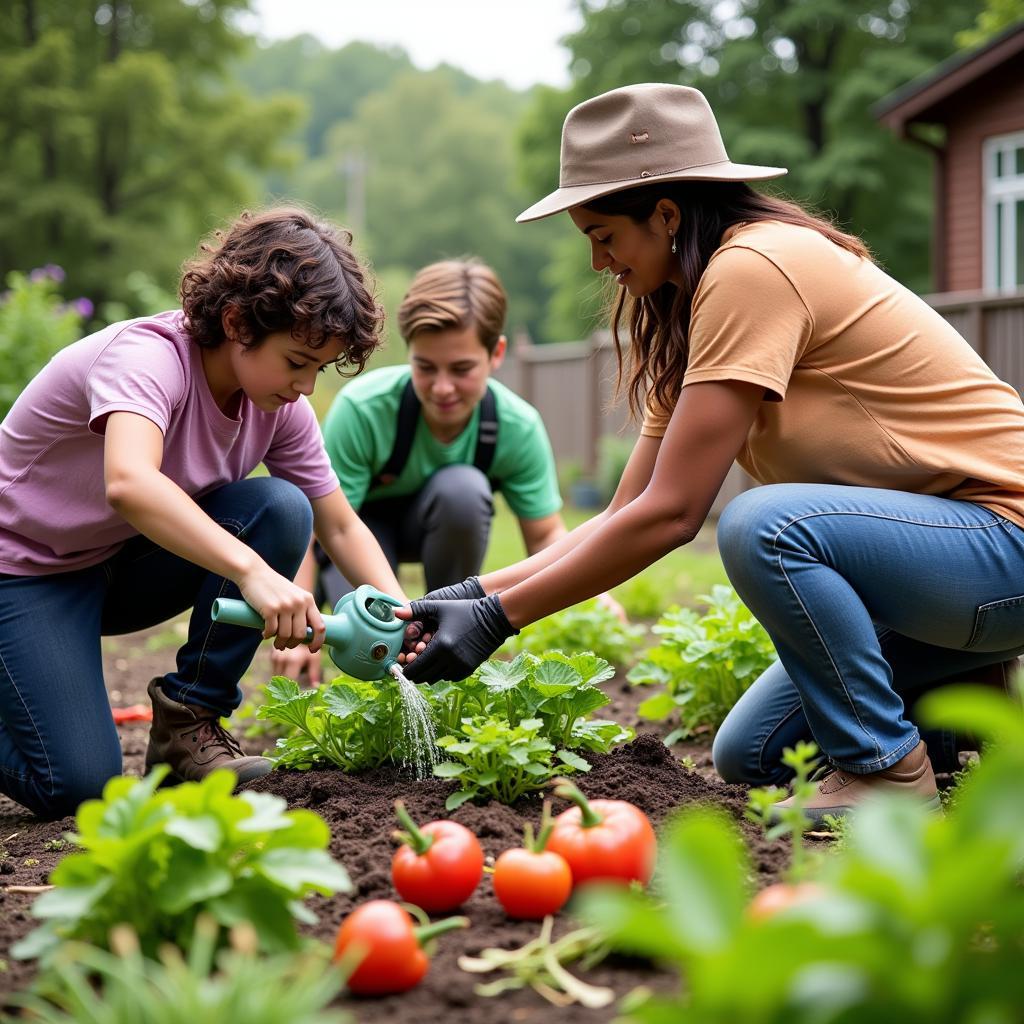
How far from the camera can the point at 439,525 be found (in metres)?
4.12

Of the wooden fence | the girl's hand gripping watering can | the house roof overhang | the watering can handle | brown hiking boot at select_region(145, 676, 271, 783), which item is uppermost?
the house roof overhang

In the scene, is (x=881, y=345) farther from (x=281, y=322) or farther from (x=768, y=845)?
(x=281, y=322)

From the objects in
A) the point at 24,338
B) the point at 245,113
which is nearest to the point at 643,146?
the point at 24,338

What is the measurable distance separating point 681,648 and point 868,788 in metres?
1.03

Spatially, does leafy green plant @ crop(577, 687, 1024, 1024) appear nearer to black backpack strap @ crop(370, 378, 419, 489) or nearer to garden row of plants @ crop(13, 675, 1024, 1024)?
garden row of plants @ crop(13, 675, 1024, 1024)

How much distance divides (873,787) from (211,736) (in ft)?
5.14

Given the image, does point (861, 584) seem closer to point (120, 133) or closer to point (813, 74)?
point (813, 74)

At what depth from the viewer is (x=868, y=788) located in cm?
248

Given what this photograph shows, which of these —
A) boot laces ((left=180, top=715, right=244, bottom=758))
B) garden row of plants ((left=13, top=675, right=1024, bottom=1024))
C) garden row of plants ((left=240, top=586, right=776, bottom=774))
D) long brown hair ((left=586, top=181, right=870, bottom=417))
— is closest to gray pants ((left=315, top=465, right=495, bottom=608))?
boot laces ((left=180, top=715, right=244, bottom=758))

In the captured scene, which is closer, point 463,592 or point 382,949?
point 382,949

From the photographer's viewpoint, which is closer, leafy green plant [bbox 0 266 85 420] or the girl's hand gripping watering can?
the girl's hand gripping watering can

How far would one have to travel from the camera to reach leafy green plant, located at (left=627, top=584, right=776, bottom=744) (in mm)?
3330

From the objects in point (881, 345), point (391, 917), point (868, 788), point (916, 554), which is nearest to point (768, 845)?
point (868, 788)

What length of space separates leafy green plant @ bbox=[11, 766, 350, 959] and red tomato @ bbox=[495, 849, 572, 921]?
0.30m
